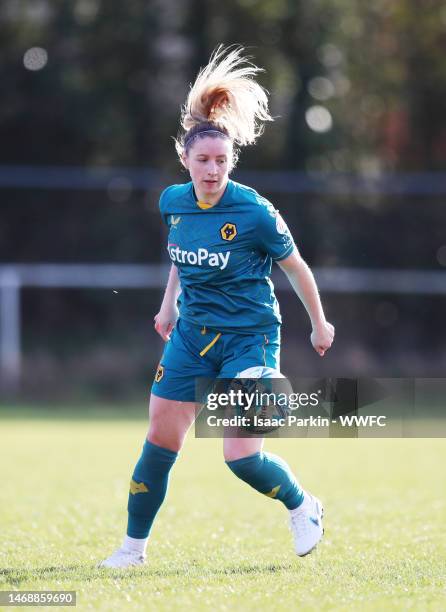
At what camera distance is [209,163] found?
14.6ft

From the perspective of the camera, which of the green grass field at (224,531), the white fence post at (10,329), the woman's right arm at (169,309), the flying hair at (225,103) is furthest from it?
the white fence post at (10,329)

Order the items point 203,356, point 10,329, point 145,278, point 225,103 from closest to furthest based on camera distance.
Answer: point 203,356 < point 225,103 < point 10,329 < point 145,278

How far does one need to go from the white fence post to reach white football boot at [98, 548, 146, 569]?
10.1 m

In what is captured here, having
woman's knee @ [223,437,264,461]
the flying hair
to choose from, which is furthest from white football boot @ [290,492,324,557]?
the flying hair

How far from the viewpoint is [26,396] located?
47.9 feet

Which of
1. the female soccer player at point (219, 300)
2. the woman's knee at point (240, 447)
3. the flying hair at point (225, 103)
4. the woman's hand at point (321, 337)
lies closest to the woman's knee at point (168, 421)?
the female soccer player at point (219, 300)

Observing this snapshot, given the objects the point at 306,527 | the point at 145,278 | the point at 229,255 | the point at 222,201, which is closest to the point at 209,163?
the point at 222,201

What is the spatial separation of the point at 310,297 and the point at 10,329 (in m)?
11.0

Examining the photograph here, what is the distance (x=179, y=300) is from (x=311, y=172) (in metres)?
13.0

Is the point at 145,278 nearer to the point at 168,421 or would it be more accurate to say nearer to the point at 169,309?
the point at 169,309

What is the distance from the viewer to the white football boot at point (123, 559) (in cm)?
448

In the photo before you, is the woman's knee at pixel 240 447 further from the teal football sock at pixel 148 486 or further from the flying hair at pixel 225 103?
the flying hair at pixel 225 103

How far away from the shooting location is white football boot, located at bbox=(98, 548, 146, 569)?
14.7 feet

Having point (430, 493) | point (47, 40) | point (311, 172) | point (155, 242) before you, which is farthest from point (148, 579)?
point (47, 40)
